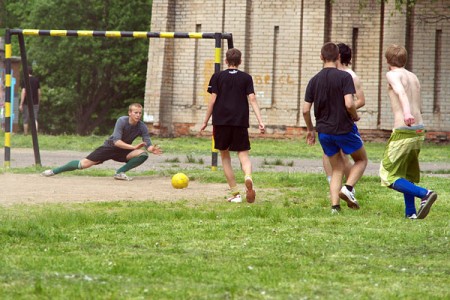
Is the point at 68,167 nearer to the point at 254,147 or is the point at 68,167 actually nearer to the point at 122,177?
the point at 122,177

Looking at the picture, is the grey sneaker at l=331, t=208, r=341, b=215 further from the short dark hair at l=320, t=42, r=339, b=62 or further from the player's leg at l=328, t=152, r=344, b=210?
the short dark hair at l=320, t=42, r=339, b=62

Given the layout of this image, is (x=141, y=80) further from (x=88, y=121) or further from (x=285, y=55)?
(x=285, y=55)

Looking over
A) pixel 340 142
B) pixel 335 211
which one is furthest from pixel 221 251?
pixel 340 142

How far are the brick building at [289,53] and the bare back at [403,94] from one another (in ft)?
67.9

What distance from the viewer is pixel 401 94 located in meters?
12.3

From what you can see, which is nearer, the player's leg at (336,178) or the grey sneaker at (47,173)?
the player's leg at (336,178)

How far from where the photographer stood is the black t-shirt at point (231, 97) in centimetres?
1462

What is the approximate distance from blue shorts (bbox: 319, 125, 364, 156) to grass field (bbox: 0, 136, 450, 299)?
1.98ft

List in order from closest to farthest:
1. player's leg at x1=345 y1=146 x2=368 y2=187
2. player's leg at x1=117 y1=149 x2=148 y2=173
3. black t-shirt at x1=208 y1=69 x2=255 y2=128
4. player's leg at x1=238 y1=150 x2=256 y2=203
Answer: player's leg at x1=345 y1=146 x2=368 y2=187 → player's leg at x1=238 y1=150 x2=256 y2=203 → black t-shirt at x1=208 y1=69 x2=255 y2=128 → player's leg at x1=117 y1=149 x2=148 y2=173

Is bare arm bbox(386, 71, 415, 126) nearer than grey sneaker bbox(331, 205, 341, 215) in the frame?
Yes

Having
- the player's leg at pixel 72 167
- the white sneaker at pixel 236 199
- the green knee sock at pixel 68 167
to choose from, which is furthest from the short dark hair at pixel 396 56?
the green knee sock at pixel 68 167

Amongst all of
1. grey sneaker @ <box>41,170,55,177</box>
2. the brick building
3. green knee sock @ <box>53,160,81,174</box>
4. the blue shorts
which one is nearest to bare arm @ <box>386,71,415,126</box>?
the blue shorts

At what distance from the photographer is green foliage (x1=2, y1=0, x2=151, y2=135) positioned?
159 feet

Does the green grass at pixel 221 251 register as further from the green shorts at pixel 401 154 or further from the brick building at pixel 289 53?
the brick building at pixel 289 53
